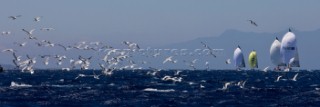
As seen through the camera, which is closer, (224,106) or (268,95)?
(224,106)

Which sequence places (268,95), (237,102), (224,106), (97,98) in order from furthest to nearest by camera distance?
(268,95)
(97,98)
(237,102)
(224,106)

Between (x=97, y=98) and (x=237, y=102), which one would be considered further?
(x=97, y=98)

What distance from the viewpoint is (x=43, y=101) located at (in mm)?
72938

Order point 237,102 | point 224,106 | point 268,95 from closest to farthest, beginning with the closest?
point 224,106
point 237,102
point 268,95

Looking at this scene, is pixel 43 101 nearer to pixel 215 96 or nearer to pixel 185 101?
pixel 185 101

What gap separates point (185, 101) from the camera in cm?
7300

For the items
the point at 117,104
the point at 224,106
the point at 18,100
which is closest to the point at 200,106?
the point at 224,106

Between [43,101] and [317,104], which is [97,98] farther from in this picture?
[317,104]

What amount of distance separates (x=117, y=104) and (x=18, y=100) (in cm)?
1126

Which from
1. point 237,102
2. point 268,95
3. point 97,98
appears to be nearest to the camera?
point 237,102

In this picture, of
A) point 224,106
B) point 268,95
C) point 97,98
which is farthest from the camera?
point 268,95

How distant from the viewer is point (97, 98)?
3044 inches

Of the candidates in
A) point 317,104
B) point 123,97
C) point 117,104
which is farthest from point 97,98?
point 317,104

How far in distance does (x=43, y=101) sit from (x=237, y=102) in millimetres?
18395
